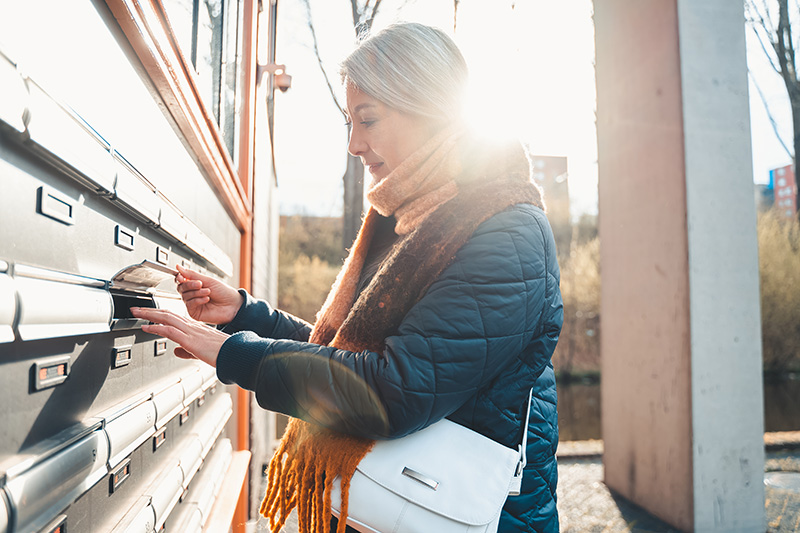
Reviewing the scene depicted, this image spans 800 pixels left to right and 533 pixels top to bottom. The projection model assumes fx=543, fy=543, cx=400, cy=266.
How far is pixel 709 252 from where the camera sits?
308 cm

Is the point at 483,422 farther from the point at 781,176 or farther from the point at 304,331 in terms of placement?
the point at 781,176

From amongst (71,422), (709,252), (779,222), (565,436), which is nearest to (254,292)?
(71,422)

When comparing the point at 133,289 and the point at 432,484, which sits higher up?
the point at 133,289

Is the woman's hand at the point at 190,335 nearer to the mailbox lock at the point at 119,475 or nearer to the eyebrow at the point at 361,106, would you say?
the mailbox lock at the point at 119,475

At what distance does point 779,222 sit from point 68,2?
13466 mm

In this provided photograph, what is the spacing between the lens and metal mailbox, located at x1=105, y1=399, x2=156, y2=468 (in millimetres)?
828

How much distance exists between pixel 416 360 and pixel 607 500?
10.7 ft

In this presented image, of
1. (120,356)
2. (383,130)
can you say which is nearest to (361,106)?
(383,130)

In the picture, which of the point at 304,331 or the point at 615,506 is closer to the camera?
the point at 304,331

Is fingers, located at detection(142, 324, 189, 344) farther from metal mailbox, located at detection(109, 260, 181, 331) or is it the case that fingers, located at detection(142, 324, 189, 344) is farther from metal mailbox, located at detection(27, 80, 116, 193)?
metal mailbox, located at detection(27, 80, 116, 193)

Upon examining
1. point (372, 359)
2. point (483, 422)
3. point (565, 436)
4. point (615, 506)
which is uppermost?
point (372, 359)

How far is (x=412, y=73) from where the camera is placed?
51.8 inches

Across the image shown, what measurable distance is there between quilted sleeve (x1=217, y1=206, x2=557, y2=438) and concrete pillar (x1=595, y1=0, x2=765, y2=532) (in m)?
2.47

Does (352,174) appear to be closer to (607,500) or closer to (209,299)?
(607,500)
